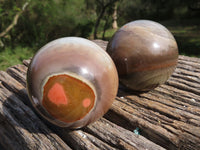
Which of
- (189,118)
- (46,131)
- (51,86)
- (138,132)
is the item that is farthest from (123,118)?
(51,86)

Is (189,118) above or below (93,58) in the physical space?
below

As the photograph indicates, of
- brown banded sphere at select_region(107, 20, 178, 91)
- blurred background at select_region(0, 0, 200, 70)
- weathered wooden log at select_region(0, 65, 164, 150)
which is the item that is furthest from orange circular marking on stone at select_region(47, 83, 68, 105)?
blurred background at select_region(0, 0, 200, 70)

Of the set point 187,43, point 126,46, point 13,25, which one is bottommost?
point 187,43

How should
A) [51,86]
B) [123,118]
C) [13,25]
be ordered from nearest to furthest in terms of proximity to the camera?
[51,86], [123,118], [13,25]

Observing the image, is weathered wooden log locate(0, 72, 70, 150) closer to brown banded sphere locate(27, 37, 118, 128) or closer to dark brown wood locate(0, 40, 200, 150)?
dark brown wood locate(0, 40, 200, 150)

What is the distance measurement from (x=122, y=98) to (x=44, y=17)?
5731 mm

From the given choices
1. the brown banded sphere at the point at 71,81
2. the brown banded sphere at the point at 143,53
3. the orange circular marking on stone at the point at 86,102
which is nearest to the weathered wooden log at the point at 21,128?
the brown banded sphere at the point at 71,81

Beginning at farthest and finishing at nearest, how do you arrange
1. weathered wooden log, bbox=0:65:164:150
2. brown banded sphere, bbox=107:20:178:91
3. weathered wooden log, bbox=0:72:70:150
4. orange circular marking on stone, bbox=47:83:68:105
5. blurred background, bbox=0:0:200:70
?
blurred background, bbox=0:0:200:70, brown banded sphere, bbox=107:20:178:91, weathered wooden log, bbox=0:72:70:150, weathered wooden log, bbox=0:65:164:150, orange circular marking on stone, bbox=47:83:68:105

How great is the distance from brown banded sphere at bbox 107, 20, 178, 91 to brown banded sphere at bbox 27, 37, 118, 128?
1.56 ft

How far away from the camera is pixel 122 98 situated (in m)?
2.63

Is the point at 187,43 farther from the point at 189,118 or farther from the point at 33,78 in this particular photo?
the point at 33,78

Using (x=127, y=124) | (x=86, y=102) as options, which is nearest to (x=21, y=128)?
(x=86, y=102)

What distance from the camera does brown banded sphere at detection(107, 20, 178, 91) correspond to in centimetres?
219

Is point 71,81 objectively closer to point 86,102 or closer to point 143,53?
point 86,102
